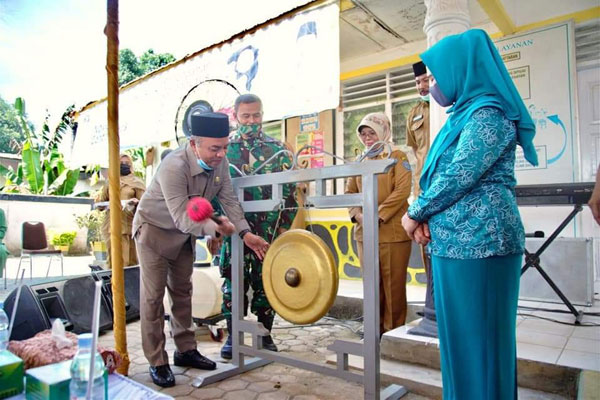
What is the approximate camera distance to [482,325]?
1.47 m

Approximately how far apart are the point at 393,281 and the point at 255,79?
192 centimetres

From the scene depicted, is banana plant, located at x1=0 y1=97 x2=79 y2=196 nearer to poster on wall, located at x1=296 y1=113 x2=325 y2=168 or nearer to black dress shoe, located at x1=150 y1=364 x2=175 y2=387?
poster on wall, located at x1=296 y1=113 x2=325 y2=168

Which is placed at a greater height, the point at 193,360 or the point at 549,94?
the point at 549,94

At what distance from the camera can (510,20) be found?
4.18m

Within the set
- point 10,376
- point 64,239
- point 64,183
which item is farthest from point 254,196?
point 64,183

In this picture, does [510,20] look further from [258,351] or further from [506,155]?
[258,351]

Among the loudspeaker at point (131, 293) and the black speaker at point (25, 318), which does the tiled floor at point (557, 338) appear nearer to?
the black speaker at point (25, 318)

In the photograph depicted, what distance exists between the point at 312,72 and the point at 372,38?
2.40m

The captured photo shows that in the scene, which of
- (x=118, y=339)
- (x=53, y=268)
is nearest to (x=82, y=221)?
(x=53, y=268)

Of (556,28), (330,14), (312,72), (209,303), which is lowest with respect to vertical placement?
(209,303)

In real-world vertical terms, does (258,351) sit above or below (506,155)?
below

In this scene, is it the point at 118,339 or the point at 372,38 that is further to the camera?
the point at 372,38

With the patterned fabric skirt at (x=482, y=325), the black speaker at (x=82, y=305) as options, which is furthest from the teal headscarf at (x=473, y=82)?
the black speaker at (x=82, y=305)

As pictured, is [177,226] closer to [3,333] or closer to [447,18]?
[3,333]
